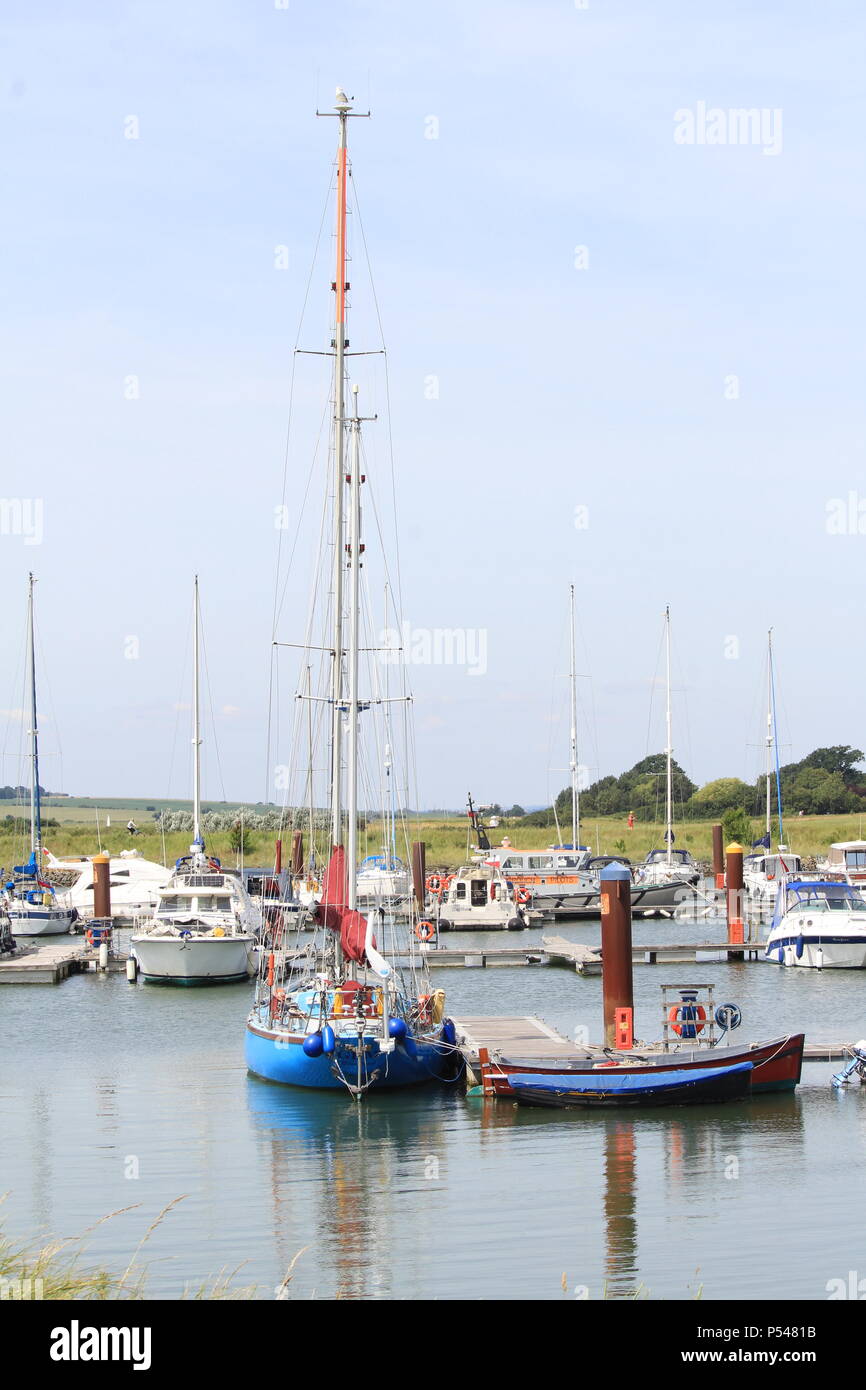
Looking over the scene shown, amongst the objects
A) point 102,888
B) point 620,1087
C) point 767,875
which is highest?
point 102,888

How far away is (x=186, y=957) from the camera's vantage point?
44844 millimetres

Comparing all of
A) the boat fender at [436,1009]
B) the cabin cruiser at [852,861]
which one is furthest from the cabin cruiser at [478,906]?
the boat fender at [436,1009]

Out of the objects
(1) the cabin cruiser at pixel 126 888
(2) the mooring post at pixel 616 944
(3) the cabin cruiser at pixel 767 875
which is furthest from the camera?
(3) the cabin cruiser at pixel 767 875

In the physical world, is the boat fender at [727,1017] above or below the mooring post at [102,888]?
below

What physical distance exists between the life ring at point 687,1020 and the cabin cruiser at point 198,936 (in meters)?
20.3

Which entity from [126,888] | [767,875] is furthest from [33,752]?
[767,875]

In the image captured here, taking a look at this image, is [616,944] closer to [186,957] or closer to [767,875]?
[186,957]

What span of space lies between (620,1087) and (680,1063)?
3.58ft

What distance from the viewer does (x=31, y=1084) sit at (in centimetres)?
3061

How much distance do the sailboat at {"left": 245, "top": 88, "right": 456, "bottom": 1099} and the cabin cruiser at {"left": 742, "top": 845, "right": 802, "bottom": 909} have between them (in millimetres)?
38948

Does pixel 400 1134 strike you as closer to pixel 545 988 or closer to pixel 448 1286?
pixel 448 1286

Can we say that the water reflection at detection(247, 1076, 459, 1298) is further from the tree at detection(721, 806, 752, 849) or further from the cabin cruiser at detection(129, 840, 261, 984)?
the tree at detection(721, 806, 752, 849)

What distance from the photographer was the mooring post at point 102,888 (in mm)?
55250

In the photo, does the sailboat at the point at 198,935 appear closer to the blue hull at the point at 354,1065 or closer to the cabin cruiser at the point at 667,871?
the blue hull at the point at 354,1065
